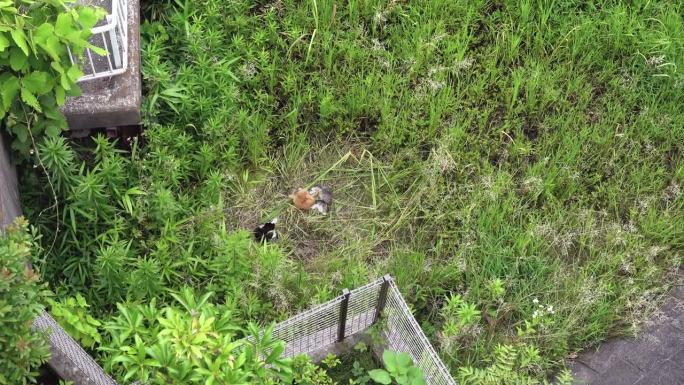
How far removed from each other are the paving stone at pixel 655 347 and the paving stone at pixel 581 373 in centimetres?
26

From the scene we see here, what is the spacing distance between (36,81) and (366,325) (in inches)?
90.3

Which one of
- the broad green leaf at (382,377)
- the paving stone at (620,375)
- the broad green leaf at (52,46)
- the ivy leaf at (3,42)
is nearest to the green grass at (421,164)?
the paving stone at (620,375)

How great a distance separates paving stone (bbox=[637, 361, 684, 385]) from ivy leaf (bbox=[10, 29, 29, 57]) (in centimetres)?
405

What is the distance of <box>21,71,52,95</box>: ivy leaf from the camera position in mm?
3914

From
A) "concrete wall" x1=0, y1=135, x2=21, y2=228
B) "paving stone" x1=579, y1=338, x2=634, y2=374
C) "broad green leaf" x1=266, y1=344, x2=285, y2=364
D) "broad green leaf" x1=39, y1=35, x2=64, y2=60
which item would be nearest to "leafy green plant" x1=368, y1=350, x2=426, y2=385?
"broad green leaf" x1=266, y1=344, x2=285, y2=364

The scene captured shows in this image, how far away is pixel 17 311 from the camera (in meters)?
3.02

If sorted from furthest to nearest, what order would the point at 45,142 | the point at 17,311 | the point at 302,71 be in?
1. the point at 302,71
2. the point at 45,142
3. the point at 17,311

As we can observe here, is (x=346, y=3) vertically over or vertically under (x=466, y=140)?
over

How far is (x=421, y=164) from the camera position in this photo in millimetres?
5230

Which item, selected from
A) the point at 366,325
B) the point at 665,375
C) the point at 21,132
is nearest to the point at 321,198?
the point at 366,325

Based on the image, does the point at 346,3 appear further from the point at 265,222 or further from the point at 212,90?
the point at 265,222

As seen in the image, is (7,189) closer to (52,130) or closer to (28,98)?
(52,130)

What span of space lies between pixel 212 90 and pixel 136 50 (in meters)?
0.57

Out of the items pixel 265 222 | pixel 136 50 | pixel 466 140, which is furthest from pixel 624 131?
pixel 136 50
